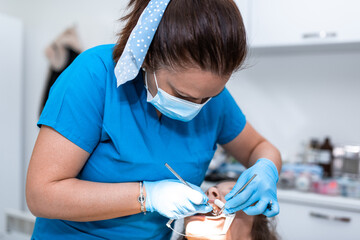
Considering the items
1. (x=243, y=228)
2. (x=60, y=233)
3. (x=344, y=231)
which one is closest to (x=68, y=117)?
(x=60, y=233)

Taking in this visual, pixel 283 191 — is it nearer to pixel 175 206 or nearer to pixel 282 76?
pixel 282 76

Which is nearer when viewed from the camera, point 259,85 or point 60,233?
point 60,233

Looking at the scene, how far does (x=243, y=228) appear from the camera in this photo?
100 cm

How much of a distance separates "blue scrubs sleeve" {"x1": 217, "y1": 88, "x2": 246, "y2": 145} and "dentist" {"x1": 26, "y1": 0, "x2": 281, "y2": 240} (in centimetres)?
13

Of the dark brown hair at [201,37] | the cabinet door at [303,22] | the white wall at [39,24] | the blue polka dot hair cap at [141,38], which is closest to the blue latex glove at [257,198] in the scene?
the dark brown hair at [201,37]

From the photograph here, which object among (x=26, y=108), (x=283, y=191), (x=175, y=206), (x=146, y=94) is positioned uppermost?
(x=146, y=94)

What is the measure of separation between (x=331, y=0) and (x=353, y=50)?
0.44 meters

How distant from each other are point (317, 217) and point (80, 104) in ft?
5.01

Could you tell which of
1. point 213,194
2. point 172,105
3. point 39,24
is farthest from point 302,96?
point 39,24

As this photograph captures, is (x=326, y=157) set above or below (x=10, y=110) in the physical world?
below

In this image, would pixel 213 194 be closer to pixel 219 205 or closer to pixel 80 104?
pixel 219 205

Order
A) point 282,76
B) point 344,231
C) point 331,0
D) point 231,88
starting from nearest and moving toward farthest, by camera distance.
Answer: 1. point 344,231
2. point 331,0
3. point 282,76
4. point 231,88

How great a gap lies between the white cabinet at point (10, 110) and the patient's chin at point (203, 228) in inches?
87.9

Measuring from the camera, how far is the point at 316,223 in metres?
1.82
